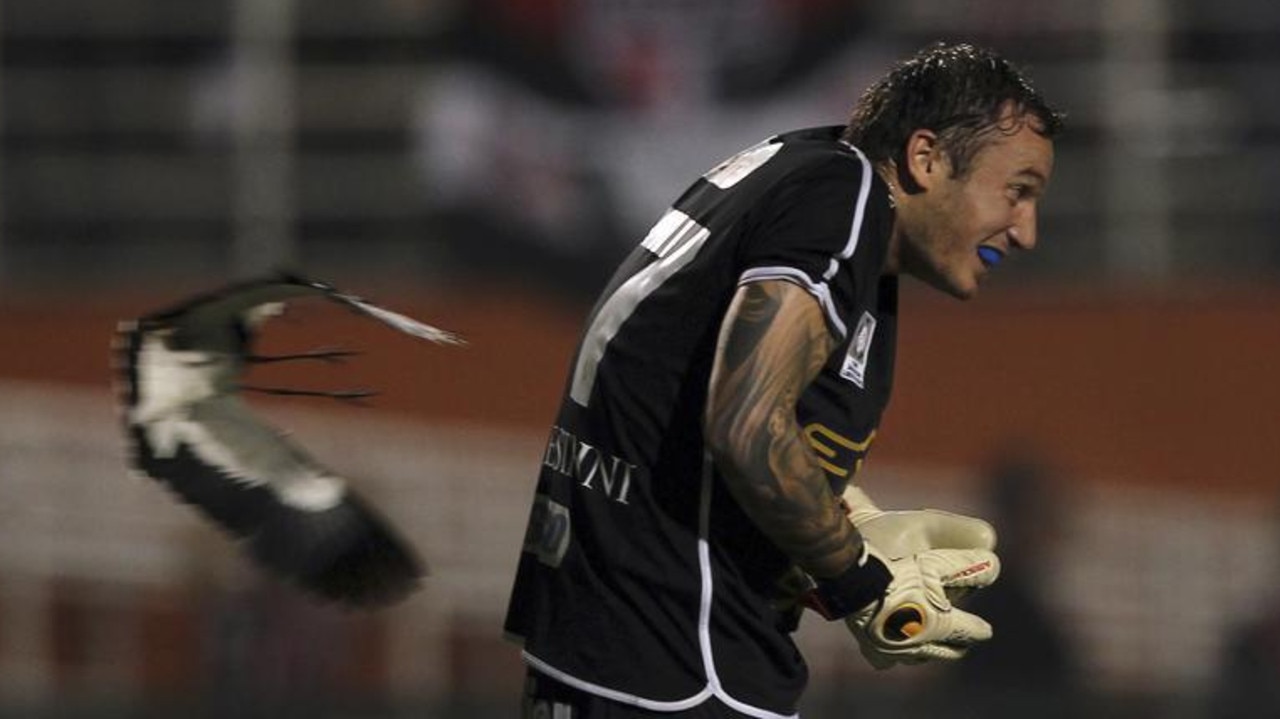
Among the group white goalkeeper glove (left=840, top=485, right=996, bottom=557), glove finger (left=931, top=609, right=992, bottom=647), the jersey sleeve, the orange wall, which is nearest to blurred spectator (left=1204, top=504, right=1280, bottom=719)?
the orange wall

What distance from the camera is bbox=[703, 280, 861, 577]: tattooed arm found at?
3740mm

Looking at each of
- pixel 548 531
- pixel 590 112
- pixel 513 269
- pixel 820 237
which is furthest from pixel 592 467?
pixel 590 112

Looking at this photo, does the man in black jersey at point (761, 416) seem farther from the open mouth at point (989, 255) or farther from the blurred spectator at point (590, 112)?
the blurred spectator at point (590, 112)

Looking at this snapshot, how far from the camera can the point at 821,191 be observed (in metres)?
3.89

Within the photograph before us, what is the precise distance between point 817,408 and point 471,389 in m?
6.87

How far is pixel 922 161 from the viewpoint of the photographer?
4.11 metres

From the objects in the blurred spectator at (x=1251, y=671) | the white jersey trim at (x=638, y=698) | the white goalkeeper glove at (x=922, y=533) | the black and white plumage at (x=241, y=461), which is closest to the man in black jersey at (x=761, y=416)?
the white jersey trim at (x=638, y=698)

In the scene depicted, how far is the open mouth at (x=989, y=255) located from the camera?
4.16 meters

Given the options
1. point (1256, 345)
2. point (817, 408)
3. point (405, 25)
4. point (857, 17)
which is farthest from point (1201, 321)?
point (817, 408)

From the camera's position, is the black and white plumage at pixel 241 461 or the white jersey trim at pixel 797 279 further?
the black and white plumage at pixel 241 461

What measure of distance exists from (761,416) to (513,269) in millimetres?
6876

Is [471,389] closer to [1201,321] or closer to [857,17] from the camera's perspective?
[857,17]

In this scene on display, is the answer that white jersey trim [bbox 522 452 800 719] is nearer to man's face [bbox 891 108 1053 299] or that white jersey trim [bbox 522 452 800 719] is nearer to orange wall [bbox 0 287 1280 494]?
man's face [bbox 891 108 1053 299]

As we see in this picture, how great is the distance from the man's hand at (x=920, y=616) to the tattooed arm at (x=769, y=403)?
0.24m
